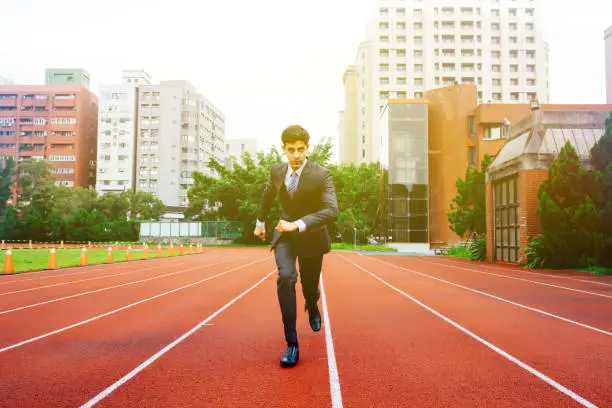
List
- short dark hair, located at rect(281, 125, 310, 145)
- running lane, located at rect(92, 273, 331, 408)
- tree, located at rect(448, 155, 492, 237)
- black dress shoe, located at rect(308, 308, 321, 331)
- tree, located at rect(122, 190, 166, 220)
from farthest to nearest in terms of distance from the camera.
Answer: tree, located at rect(122, 190, 166, 220) → tree, located at rect(448, 155, 492, 237) → black dress shoe, located at rect(308, 308, 321, 331) → short dark hair, located at rect(281, 125, 310, 145) → running lane, located at rect(92, 273, 331, 408)

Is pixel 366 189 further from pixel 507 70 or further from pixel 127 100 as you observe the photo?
pixel 127 100

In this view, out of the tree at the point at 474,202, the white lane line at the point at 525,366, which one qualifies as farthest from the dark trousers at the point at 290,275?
the tree at the point at 474,202

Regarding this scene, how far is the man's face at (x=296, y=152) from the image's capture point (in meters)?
4.72

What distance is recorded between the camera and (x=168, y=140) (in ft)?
327

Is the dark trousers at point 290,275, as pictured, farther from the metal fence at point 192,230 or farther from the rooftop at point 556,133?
the metal fence at point 192,230

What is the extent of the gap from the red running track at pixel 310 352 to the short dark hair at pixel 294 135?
6.42 ft

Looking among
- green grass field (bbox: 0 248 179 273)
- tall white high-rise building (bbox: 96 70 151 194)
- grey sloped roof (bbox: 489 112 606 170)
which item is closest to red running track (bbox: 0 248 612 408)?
green grass field (bbox: 0 248 179 273)

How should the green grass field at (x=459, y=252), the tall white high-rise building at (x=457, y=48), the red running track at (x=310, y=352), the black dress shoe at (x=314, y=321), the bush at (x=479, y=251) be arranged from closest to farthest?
the red running track at (x=310, y=352)
the black dress shoe at (x=314, y=321)
the bush at (x=479, y=251)
the green grass field at (x=459, y=252)
the tall white high-rise building at (x=457, y=48)

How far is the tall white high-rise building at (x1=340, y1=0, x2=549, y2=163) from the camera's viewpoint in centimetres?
8606

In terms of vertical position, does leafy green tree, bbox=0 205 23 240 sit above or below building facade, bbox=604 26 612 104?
below

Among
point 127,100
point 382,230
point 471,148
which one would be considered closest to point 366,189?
point 382,230

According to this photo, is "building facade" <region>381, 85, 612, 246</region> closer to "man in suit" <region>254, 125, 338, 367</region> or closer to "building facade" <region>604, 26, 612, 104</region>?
"building facade" <region>604, 26, 612, 104</region>

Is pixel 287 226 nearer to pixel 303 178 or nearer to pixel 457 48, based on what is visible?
pixel 303 178

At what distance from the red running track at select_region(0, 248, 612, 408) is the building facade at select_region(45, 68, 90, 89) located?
116774 mm
